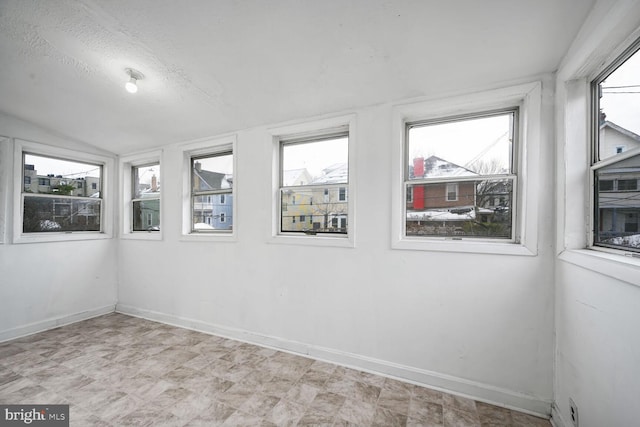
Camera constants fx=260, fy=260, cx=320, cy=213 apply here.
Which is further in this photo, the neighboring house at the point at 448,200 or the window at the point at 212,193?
the window at the point at 212,193

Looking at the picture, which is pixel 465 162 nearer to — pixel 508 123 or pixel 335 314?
pixel 508 123

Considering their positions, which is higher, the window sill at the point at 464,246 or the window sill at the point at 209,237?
the window sill at the point at 464,246

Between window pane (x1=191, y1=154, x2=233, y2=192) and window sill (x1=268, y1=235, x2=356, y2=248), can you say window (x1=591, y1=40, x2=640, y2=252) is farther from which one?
window pane (x1=191, y1=154, x2=233, y2=192)

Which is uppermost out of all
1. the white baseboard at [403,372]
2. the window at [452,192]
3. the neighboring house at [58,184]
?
the neighboring house at [58,184]

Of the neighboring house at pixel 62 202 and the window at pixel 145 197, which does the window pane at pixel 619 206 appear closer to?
the window at pixel 145 197

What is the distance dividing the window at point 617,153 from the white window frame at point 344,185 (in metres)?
1.58

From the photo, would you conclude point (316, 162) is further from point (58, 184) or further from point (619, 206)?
point (58, 184)

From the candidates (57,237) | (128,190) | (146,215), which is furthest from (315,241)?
(57,237)

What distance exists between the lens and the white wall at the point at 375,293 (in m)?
1.88

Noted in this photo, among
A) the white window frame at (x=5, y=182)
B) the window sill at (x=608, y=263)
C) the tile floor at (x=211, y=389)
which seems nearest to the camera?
the window sill at (x=608, y=263)

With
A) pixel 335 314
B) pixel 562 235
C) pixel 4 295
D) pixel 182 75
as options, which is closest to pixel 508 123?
pixel 562 235

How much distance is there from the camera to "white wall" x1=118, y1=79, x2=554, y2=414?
6.16 feet

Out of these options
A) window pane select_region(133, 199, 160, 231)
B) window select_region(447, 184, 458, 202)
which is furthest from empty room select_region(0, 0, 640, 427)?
window pane select_region(133, 199, 160, 231)

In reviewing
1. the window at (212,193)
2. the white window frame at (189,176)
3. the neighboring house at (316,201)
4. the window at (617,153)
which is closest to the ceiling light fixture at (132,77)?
the white window frame at (189,176)
